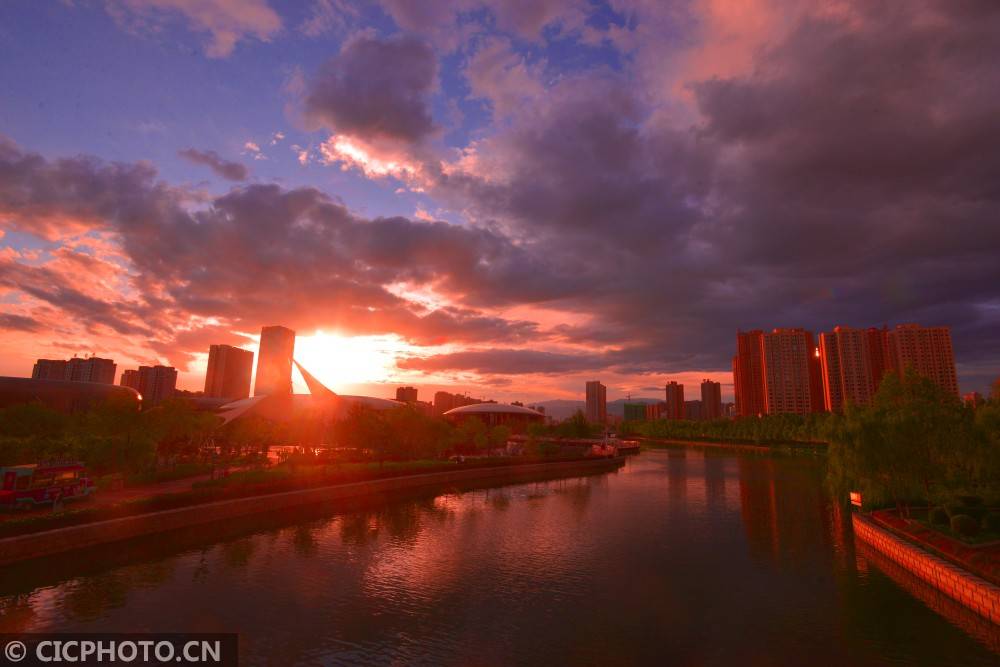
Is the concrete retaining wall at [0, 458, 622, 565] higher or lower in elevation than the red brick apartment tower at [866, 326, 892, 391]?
lower

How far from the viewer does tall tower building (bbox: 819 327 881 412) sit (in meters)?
146

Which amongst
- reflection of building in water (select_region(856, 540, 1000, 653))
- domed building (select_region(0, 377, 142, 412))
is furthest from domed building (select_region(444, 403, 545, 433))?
reflection of building in water (select_region(856, 540, 1000, 653))

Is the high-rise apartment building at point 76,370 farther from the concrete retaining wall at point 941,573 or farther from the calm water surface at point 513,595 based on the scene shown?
the concrete retaining wall at point 941,573

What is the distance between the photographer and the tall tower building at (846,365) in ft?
479

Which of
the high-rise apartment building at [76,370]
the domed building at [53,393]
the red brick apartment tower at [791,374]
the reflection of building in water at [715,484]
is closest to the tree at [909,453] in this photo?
the reflection of building in water at [715,484]

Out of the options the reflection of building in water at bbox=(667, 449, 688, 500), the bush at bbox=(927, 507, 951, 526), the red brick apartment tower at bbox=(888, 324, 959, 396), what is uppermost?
the red brick apartment tower at bbox=(888, 324, 959, 396)

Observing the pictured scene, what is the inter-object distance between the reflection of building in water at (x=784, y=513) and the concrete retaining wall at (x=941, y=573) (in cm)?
296

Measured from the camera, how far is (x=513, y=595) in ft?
65.8

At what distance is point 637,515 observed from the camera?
3866 cm

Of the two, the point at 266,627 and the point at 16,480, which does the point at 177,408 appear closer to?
the point at 16,480

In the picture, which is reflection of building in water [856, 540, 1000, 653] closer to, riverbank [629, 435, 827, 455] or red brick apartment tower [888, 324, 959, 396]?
riverbank [629, 435, 827, 455]

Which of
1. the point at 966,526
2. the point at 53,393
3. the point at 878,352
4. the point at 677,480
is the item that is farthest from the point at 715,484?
the point at 878,352

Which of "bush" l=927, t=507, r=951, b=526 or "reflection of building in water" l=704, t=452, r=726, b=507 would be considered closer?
"bush" l=927, t=507, r=951, b=526

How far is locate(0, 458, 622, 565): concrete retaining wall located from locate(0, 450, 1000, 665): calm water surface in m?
1.00
